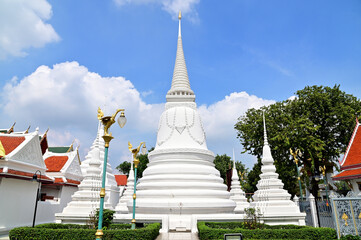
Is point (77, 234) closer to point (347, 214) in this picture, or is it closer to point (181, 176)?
point (181, 176)

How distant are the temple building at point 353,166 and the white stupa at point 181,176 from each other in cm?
981

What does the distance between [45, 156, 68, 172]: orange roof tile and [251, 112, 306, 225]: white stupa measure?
18449 mm

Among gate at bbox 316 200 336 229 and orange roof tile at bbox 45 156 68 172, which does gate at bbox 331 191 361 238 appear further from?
orange roof tile at bbox 45 156 68 172

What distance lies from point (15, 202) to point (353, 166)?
24.3 meters

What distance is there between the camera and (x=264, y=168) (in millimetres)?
16016

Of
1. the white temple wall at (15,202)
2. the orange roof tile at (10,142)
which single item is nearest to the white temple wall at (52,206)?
the white temple wall at (15,202)

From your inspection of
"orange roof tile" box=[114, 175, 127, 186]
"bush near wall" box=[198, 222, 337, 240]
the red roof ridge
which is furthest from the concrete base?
"orange roof tile" box=[114, 175, 127, 186]

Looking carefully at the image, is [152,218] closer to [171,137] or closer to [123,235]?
[123,235]

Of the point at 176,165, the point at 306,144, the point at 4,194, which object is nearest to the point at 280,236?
the point at 176,165

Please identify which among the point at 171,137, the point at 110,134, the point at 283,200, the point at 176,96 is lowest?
the point at 283,200

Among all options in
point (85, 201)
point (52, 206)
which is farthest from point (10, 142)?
point (52, 206)

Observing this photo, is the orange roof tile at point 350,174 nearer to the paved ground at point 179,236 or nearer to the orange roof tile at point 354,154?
the orange roof tile at point 354,154

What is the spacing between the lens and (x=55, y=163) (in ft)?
78.2

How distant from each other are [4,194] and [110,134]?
12.3 meters
